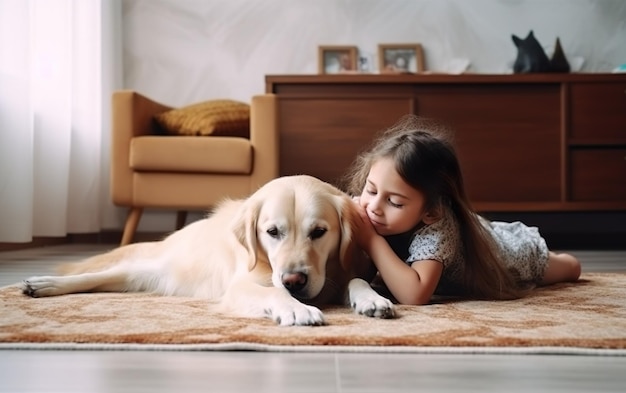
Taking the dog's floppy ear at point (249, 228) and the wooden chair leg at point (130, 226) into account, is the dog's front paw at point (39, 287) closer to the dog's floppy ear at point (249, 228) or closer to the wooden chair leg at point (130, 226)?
the dog's floppy ear at point (249, 228)

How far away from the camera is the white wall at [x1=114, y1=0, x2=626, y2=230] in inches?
205

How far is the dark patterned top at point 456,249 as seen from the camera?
1.92 m

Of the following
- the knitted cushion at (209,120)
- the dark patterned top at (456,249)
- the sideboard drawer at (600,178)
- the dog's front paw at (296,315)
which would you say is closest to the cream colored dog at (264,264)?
the dog's front paw at (296,315)

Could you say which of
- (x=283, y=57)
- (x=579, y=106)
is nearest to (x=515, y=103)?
(x=579, y=106)

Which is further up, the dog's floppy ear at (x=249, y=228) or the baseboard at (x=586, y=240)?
the dog's floppy ear at (x=249, y=228)

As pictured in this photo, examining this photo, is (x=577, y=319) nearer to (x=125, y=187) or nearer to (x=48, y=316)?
(x=48, y=316)

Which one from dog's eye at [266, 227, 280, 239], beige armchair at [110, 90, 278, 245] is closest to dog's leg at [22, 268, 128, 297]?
dog's eye at [266, 227, 280, 239]

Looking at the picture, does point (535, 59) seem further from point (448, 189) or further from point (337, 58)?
point (448, 189)

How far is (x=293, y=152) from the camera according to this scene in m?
4.44

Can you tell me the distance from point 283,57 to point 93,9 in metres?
1.38

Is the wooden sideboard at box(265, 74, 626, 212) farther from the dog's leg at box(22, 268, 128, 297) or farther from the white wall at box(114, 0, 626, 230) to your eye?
the dog's leg at box(22, 268, 128, 297)

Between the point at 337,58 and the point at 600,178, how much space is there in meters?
2.03

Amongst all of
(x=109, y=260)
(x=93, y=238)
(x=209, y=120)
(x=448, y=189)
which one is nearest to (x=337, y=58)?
(x=209, y=120)

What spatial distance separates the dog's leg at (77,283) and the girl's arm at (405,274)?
0.90m
